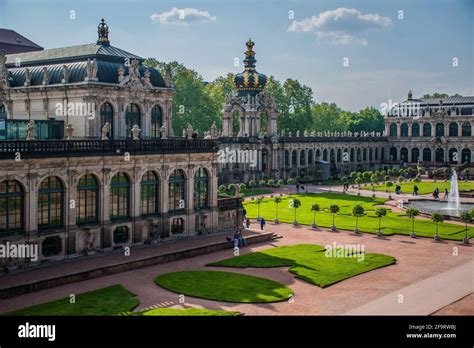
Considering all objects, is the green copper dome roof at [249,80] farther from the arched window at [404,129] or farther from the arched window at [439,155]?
the arched window at [439,155]

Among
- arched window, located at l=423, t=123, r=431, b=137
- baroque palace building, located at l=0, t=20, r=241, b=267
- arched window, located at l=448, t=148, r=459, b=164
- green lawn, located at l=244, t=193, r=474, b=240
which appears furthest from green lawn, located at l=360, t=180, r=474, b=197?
baroque palace building, located at l=0, t=20, r=241, b=267

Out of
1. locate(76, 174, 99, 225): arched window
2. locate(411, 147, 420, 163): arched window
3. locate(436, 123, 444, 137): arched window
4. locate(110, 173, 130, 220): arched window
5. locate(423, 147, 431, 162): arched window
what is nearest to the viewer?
locate(76, 174, 99, 225): arched window

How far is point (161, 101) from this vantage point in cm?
6488

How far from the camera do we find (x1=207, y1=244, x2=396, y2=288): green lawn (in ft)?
149

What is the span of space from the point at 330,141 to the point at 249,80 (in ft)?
87.0

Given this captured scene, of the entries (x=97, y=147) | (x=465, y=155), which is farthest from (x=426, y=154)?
(x=97, y=147)

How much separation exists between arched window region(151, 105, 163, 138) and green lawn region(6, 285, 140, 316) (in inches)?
1078

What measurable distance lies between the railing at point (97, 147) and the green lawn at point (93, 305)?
11.4 m

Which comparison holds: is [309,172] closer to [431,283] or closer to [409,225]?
[409,225]

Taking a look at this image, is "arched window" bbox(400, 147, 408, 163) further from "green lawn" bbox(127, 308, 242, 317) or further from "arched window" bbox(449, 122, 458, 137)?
"green lawn" bbox(127, 308, 242, 317)

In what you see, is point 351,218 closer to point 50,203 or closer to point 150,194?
point 150,194

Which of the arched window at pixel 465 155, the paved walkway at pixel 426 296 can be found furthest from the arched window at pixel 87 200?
the arched window at pixel 465 155

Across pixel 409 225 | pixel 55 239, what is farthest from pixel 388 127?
pixel 55 239

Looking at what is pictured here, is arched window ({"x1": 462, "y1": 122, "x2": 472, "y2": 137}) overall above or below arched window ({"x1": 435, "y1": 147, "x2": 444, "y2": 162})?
above
